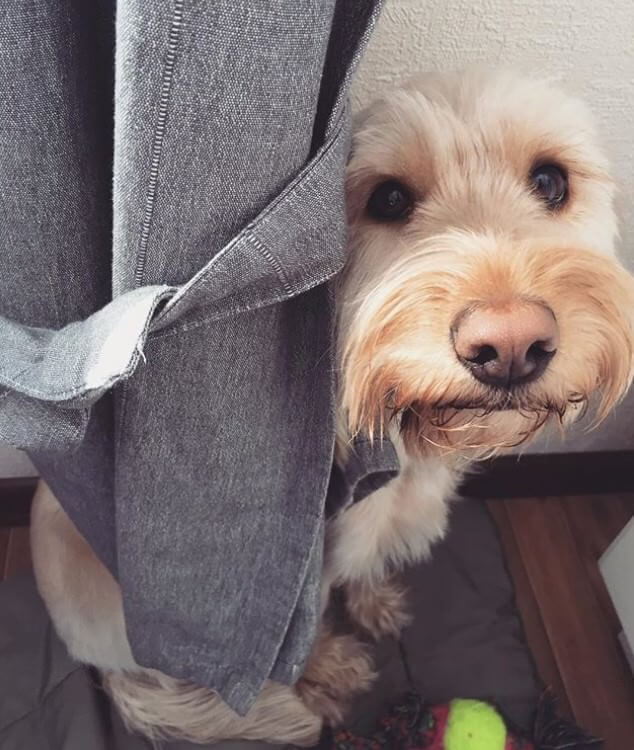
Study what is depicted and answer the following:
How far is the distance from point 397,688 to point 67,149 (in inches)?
45.5

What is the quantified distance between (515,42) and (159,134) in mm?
653

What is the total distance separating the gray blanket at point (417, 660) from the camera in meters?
1.19

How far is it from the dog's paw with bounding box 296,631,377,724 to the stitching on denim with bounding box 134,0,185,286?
1013 mm

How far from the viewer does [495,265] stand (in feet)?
2.11

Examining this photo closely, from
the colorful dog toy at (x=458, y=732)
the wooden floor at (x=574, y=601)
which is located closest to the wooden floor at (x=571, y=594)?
the wooden floor at (x=574, y=601)

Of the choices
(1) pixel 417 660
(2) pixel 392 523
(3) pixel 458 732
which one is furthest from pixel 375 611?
(2) pixel 392 523

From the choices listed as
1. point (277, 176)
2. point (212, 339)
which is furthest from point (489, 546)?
point (277, 176)

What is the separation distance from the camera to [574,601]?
1.49 m

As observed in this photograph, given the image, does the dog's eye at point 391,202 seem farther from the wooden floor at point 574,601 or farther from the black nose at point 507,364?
the wooden floor at point 574,601

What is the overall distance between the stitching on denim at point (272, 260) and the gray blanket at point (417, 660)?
0.96 meters

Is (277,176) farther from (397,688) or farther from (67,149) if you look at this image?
(397,688)

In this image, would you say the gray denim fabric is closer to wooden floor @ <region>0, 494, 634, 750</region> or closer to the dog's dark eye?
the dog's dark eye

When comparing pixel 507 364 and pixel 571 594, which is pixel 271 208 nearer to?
pixel 507 364

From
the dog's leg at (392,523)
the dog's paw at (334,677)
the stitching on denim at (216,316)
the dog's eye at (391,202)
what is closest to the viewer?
the stitching on denim at (216,316)
